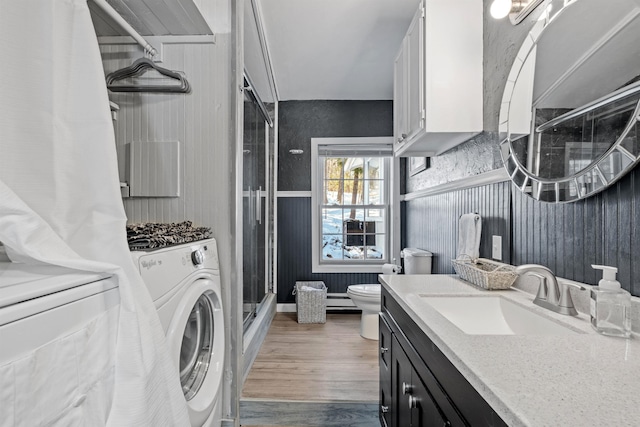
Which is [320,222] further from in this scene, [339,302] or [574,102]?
[574,102]

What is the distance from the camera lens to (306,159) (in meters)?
3.97

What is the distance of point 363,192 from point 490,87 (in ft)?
7.78

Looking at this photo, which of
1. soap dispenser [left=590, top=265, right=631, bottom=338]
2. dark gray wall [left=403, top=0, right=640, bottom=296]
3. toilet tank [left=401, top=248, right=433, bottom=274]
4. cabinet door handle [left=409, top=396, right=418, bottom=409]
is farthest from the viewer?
toilet tank [left=401, top=248, right=433, bottom=274]

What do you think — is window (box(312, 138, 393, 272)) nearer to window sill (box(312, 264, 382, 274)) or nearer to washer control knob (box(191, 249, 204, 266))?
window sill (box(312, 264, 382, 274))

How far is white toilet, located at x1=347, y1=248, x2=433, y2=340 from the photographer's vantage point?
270 cm

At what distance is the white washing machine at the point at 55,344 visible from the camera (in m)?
0.58

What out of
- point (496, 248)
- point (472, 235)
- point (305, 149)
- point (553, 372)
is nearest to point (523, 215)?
point (496, 248)

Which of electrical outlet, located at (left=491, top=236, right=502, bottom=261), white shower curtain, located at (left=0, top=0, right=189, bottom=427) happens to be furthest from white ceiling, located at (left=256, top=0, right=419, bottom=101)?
white shower curtain, located at (left=0, top=0, right=189, bottom=427)

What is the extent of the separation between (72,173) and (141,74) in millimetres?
1132

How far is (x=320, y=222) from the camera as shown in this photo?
13.1 feet

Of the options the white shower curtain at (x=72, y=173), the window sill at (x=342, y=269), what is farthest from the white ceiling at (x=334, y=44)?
the window sill at (x=342, y=269)

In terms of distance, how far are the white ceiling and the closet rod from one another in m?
0.87

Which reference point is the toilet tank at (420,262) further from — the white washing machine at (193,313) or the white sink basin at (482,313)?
the white washing machine at (193,313)

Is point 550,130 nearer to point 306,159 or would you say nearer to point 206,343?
point 206,343
